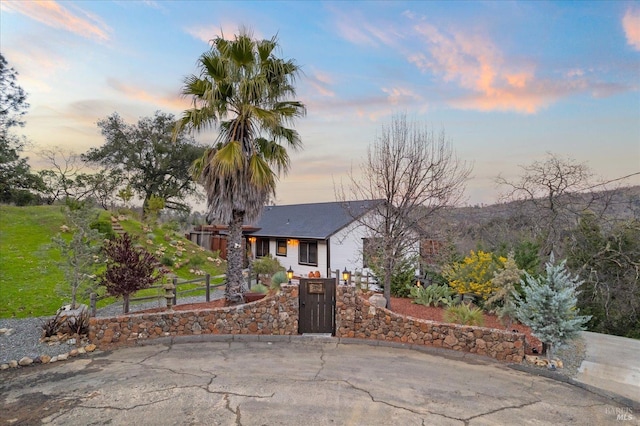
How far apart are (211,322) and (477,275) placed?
8598 millimetres

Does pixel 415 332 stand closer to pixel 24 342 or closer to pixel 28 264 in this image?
pixel 24 342

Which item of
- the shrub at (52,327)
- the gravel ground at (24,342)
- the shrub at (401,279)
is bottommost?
the gravel ground at (24,342)

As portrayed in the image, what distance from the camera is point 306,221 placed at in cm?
2142

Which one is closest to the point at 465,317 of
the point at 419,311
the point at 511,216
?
the point at 419,311

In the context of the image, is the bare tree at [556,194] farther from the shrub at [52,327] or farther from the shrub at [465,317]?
the shrub at [52,327]

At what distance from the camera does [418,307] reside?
1105 cm

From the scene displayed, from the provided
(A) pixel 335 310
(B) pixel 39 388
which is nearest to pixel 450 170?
(A) pixel 335 310

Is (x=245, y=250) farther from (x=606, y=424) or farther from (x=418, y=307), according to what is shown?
(x=606, y=424)

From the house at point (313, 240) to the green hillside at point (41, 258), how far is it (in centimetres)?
353

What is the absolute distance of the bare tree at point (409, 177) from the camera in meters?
10.1

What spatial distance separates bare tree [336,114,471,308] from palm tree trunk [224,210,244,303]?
186 inches

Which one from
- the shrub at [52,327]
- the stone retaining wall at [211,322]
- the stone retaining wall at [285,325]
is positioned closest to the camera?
the stone retaining wall at [285,325]

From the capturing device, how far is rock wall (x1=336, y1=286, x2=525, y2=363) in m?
7.09

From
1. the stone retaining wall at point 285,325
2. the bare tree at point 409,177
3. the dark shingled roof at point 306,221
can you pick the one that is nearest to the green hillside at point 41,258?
the stone retaining wall at point 285,325
